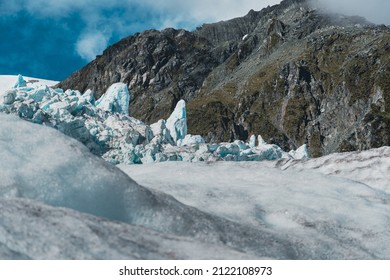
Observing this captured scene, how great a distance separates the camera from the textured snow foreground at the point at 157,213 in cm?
625

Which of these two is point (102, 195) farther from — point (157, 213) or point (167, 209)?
point (167, 209)

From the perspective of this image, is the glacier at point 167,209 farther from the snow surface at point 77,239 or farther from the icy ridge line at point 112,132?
the icy ridge line at point 112,132

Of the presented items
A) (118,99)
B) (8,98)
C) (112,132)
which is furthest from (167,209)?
(118,99)

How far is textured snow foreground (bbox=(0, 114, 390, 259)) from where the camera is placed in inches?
246

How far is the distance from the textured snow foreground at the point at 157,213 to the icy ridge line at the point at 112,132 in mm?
37470

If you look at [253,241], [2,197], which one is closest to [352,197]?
[253,241]

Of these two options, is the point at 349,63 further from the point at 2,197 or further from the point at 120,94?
the point at 2,197

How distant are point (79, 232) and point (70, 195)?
1.45 m

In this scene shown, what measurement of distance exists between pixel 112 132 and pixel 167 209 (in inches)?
1914

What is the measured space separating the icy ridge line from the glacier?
118ft

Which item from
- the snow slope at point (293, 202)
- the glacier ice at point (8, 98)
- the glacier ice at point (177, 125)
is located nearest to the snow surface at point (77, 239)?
the snow slope at point (293, 202)

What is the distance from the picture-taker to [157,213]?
305 inches

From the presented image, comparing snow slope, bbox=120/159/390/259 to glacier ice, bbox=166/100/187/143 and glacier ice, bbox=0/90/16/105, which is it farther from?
glacier ice, bbox=166/100/187/143
